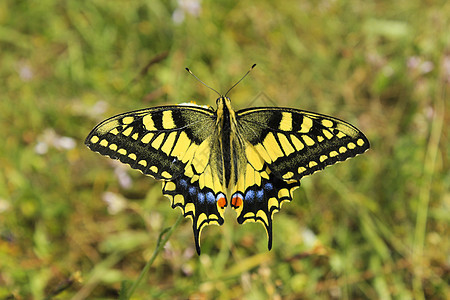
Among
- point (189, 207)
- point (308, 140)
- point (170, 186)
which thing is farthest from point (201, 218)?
point (308, 140)

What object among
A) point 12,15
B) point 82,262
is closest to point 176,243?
point 82,262

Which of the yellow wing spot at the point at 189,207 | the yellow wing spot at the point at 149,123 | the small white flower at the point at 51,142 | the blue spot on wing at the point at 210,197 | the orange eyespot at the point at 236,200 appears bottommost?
the yellow wing spot at the point at 189,207

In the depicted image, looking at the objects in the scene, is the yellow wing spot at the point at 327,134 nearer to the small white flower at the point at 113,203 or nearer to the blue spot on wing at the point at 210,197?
the blue spot on wing at the point at 210,197

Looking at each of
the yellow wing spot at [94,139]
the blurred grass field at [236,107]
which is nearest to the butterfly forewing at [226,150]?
the yellow wing spot at [94,139]

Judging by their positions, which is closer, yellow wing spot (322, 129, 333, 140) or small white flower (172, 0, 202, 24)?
yellow wing spot (322, 129, 333, 140)

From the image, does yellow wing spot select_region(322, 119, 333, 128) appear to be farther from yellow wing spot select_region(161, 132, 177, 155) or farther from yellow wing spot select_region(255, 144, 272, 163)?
yellow wing spot select_region(161, 132, 177, 155)

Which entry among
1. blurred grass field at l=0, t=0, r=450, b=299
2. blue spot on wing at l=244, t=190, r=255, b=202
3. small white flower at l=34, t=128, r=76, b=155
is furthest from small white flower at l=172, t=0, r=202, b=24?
blue spot on wing at l=244, t=190, r=255, b=202
